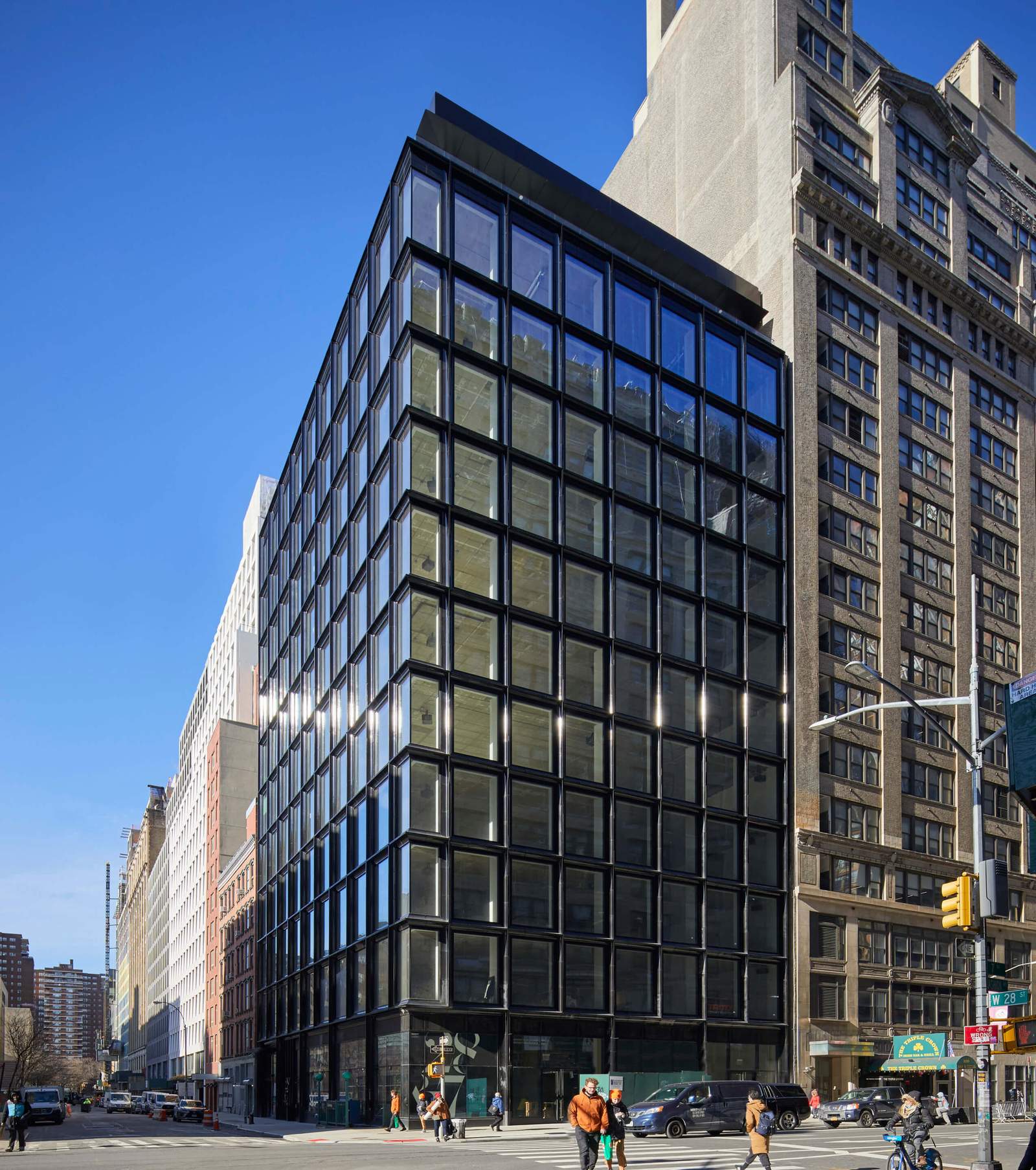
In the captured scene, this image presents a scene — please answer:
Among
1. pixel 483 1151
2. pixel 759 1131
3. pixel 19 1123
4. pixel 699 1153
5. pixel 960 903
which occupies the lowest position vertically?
pixel 19 1123

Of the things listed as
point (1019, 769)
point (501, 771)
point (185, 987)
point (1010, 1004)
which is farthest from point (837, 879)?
point (185, 987)

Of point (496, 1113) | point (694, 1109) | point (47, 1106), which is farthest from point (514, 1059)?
point (47, 1106)

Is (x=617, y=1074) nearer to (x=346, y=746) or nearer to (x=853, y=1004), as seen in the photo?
(x=853, y=1004)

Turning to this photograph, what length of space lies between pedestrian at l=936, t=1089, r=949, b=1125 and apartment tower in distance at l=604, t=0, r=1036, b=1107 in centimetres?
449

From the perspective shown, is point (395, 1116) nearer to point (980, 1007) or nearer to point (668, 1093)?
point (668, 1093)

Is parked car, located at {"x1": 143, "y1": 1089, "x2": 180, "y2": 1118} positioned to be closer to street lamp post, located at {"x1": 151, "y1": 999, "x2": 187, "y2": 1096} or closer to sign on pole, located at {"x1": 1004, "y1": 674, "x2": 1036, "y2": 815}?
street lamp post, located at {"x1": 151, "y1": 999, "x2": 187, "y2": 1096}

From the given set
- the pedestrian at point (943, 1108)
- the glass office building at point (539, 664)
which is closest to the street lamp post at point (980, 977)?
the glass office building at point (539, 664)

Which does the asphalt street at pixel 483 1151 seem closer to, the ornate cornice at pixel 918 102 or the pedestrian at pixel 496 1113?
the pedestrian at pixel 496 1113

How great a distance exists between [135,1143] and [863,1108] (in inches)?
1052

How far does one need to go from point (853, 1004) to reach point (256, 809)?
42718 millimetres

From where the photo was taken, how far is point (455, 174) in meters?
53.8

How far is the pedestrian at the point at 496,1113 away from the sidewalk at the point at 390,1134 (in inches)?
9.5

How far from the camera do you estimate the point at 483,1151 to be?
104 feet

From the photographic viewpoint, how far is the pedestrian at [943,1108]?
49.6 metres
